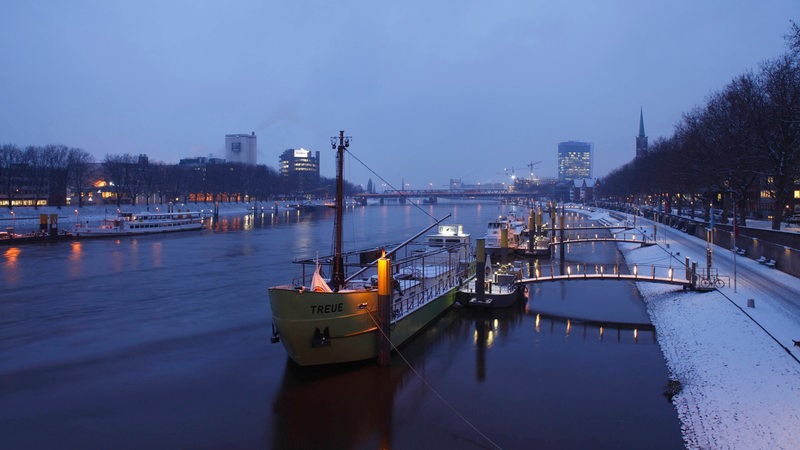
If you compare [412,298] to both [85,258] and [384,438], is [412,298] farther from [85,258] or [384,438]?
[85,258]

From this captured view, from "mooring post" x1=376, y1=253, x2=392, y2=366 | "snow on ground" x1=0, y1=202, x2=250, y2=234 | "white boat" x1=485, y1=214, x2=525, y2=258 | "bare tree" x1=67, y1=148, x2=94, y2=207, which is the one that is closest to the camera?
"mooring post" x1=376, y1=253, x2=392, y2=366

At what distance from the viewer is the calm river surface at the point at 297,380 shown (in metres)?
16.1

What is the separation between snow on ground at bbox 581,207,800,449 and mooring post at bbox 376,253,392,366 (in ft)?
33.0

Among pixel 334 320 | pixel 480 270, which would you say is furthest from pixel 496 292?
pixel 334 320

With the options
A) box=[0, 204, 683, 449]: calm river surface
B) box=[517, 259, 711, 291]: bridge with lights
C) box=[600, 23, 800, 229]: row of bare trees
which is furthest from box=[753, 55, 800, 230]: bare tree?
box=[0, 204, 683, 449]: calm river surface

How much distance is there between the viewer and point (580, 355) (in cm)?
2369

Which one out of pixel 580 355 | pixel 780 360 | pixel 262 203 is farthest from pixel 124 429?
pixel 262 203

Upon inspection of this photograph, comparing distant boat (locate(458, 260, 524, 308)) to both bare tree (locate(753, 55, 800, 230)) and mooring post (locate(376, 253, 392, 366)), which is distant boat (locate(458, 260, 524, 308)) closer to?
mooring post (locate(376, 253, 392, 366))

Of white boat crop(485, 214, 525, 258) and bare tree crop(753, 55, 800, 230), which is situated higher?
bare tree crop(753, 55, 800, 230)

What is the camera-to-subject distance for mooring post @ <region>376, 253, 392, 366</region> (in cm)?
2155

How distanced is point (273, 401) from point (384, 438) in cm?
433

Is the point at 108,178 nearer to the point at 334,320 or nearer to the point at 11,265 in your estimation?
the point at 11,265

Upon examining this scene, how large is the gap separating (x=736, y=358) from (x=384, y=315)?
12629 millimetres

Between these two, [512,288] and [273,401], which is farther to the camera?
[512,288]
